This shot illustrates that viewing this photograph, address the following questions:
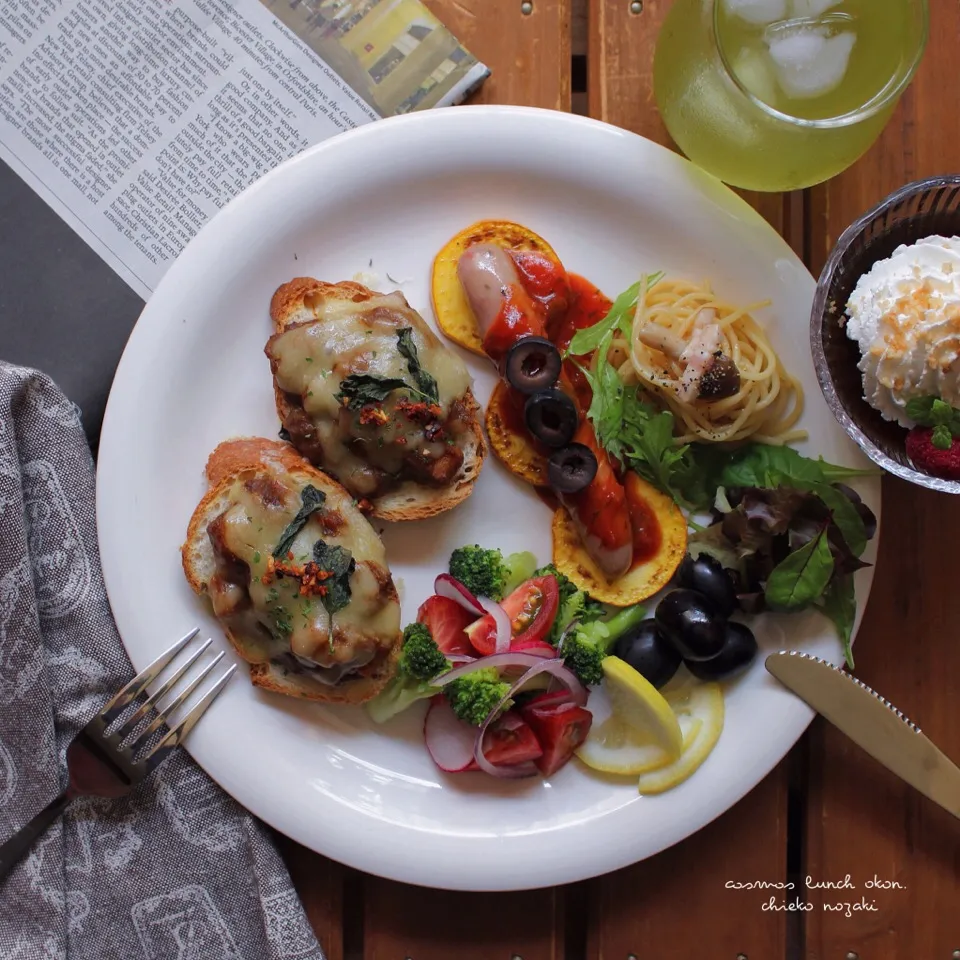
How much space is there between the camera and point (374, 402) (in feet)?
8.60

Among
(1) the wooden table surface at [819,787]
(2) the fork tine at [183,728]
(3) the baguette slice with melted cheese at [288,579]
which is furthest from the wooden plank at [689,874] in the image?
(2) the fork tine at [183,728]

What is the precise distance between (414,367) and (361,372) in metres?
0.16

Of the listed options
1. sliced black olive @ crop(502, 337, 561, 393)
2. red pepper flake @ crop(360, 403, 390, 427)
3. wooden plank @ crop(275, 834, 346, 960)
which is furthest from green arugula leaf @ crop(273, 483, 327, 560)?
wooden plank @ crop(275, 834, 346, 960)

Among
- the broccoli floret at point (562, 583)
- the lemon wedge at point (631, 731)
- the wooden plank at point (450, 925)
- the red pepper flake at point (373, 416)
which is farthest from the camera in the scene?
the wooden plank at point (450, 925)

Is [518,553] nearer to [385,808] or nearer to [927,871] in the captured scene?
[385,808]

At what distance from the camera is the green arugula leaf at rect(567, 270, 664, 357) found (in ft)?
9.12

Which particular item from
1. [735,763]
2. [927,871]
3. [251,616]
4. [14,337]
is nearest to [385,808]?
[251,616]

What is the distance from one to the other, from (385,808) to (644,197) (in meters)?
2.17

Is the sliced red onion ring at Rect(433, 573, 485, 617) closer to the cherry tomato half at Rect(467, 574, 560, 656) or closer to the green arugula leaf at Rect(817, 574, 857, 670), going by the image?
the cherry tomato half at Rect(467, 574, 560, 656)

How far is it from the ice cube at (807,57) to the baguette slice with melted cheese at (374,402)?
1243mm

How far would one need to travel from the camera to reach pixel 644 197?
9.41 ft

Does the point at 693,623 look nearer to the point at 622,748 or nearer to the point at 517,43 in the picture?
the point at 622,748

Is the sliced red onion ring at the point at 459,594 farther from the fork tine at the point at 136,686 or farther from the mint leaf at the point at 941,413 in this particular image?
the mint leaf at the point at 941,413

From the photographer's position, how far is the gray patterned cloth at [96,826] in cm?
282
